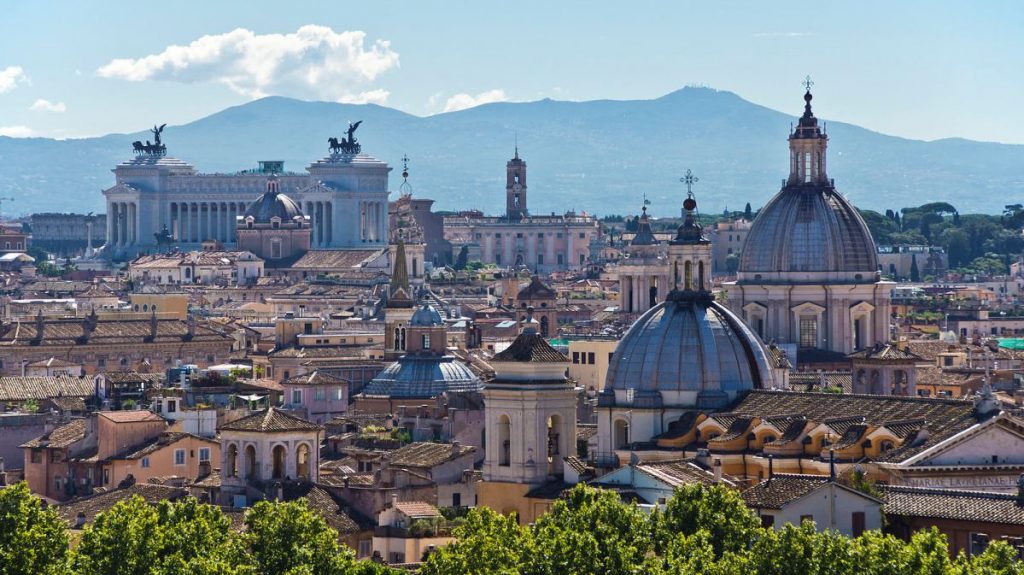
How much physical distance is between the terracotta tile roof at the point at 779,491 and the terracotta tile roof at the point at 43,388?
43205mm

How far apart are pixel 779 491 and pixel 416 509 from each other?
1167 centimetres

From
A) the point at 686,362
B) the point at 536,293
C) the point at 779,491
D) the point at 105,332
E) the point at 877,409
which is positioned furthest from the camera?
the point at 536,293

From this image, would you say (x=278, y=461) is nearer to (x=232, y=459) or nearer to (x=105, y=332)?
(x=232, y=459)

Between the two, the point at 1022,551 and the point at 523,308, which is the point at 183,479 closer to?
the point at 1022,551

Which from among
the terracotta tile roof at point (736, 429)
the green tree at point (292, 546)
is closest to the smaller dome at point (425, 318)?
the terracotta tile roof at point (736, 429)

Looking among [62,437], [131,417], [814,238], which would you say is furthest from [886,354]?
[62,437]

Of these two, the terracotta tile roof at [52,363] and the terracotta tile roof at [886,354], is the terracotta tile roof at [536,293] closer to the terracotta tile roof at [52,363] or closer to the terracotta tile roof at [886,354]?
the terracotta tile roof at [52,363]

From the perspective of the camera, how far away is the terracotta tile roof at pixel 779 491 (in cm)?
5828

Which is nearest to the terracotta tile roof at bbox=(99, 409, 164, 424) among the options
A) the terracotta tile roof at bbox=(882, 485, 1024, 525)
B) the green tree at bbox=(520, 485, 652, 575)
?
the green tree at bbox=(520, 485, 652, 575)

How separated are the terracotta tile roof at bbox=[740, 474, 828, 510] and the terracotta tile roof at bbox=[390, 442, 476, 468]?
17150 mm

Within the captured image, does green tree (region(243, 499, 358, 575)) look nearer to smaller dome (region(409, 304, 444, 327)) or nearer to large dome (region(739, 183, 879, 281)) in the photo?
smaller dome (region(409, 304, 444, 327))

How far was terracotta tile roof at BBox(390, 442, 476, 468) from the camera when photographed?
77062 mm

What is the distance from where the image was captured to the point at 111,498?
75.5 meters

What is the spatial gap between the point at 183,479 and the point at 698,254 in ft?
41.0
